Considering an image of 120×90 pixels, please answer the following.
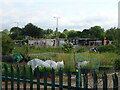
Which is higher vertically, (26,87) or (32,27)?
(32,27)

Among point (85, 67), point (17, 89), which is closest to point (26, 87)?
point (17, 89)

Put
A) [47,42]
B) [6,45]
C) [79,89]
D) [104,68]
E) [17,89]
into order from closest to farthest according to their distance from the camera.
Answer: [79,89] < [17,89] < [104,68] < [6,45] < [47,42]

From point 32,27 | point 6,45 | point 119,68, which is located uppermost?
point 32,27

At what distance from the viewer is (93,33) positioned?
58000 millimetres

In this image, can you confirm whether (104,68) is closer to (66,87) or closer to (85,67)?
(85,67)

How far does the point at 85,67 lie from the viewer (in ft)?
21.6

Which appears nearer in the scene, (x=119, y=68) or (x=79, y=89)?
(x=79, y=89)

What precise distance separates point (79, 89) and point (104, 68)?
209 inches

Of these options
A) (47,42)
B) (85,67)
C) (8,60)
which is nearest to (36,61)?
(85,67)

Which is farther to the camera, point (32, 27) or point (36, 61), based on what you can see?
point (32, 27)

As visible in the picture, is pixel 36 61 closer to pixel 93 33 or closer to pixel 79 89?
pixel 79 89

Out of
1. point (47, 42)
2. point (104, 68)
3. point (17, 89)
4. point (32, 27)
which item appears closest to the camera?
point (17, 89)

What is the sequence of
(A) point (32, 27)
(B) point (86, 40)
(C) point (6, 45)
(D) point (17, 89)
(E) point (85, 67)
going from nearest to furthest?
(D) point (17, 89), (E) point (85, 67), (C) point (6, 45), (B) point (86, 40), (A) point (32, 27)

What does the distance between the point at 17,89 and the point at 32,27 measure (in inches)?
2139
